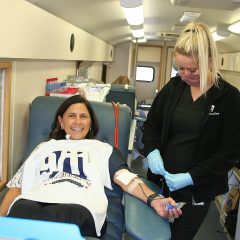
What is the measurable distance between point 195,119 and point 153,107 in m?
0.27

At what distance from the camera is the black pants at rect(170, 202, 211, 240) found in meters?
1.62

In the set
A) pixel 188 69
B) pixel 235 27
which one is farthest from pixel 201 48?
pixel 235 27

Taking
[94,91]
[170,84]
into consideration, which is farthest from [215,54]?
[94,91]

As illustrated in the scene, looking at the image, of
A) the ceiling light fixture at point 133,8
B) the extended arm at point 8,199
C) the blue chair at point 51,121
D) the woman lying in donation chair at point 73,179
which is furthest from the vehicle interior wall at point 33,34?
the extended arm at point 8,199

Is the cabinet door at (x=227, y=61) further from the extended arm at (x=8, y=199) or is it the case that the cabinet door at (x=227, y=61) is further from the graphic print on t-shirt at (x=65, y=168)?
the extended arm at (x=8, y=199)

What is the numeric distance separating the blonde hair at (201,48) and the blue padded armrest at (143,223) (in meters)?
0.61

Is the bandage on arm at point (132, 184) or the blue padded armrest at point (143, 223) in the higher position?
the bandage on arm at point (132, 184)

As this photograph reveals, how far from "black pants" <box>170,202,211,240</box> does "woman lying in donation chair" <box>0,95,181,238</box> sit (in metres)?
0.17

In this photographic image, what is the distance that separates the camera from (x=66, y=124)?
201 centimetres

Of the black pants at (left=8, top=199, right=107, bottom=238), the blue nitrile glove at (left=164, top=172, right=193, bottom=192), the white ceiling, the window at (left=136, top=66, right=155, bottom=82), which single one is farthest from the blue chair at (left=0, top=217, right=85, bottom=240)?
the window at (left=136, top=66, right=155, bottom=82)

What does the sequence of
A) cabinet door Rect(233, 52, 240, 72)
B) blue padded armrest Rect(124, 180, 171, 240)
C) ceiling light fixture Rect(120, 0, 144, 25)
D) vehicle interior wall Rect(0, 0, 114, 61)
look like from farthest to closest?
cabinet door Rect(233, 52, 240, 72) → ceiling light fixture Rect(120, 0, 144, 25) → vehicle interior wall Rect(0, 0, 114, 61) → blue padded armrest Rect(124, 180, 171, 240)

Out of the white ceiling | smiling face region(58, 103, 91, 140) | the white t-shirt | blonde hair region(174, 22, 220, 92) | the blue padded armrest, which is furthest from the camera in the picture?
the white ceiling

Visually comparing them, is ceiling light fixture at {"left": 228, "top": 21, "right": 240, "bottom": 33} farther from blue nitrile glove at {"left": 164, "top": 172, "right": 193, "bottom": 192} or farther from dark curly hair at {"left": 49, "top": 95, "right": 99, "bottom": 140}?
blue nitrile glove at {"left": 164, "top": 172, "right": 193, "bottom": 192}

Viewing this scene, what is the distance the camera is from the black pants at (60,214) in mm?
1467
